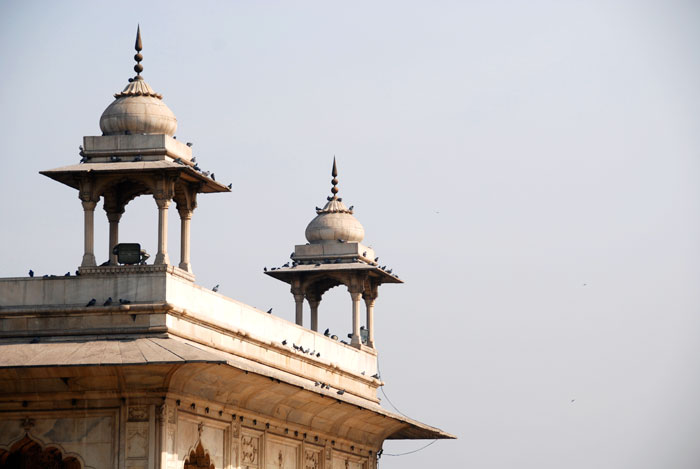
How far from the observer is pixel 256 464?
128ft

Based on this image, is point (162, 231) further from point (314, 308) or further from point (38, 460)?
point (314, 308)

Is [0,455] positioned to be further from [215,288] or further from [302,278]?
[302,278]

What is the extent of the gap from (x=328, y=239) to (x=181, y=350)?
1894 centimetres

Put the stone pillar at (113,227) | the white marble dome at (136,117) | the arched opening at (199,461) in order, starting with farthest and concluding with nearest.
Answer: the stone pillar at (113,227)
the white marble dome at (136,117)
the arched opening at (199,461)

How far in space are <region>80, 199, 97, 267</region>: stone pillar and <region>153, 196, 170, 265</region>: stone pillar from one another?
52.5 inches

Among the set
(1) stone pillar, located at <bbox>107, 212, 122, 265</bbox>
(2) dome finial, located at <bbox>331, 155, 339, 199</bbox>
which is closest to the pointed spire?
(2) dome finial, located at <bbox>331, 155, 339, 199</bbox>

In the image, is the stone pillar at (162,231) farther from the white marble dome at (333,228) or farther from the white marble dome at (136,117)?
the white marble dome at (333,228)

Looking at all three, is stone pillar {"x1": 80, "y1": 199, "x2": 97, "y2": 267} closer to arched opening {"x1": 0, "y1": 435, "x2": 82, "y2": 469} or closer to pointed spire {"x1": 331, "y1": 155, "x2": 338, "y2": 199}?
arched opening {"x1": 0, "y1": 435, "x2": 82, "y2": 469}

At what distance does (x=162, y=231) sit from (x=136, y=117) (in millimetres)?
2712

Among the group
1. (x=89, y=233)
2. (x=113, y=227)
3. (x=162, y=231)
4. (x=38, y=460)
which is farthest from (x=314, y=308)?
(x=38, y=460)

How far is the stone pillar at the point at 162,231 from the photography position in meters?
35.2

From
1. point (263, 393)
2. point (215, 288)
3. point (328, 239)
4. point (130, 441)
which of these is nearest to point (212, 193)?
point (215, 288)

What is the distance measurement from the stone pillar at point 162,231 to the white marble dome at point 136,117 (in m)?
1.58

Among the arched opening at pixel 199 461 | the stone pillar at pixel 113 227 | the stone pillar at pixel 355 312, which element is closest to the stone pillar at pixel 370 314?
the stone pillar at pixel 355 312
